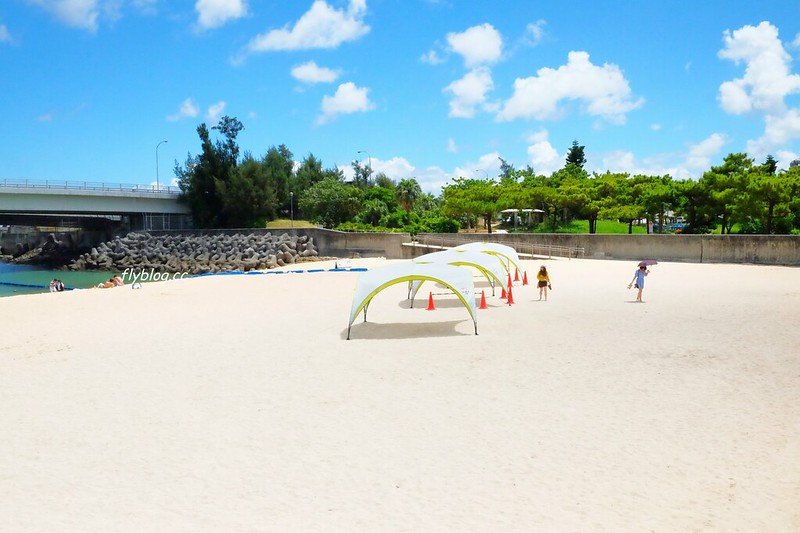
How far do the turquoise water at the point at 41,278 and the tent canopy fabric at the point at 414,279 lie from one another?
32171 millimetres

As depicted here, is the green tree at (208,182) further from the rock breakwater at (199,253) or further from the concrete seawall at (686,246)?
the concrete seawall at (686,246)

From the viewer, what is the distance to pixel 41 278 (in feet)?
163

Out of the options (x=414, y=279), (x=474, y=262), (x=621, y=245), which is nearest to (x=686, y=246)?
(x=621, y=245)

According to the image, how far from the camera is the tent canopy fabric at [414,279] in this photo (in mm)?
14633

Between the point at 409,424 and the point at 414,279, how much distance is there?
7036 mm

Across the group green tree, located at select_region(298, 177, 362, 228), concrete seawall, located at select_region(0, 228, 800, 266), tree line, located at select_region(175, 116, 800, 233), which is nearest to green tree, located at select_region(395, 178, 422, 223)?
tree line, located at select_region(175, 116, 800, 233)

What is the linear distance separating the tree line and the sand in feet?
94.1

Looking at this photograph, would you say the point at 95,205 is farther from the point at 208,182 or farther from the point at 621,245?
the point at 621,245

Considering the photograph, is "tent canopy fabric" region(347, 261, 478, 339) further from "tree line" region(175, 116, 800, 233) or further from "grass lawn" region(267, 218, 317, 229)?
"grass lawn" region(267, 218, 317, 229)

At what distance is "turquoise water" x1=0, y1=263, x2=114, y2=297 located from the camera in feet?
133

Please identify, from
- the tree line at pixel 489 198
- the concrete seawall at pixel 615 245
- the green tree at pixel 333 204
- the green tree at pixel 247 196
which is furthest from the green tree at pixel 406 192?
the concrete seawall at pixel 615 245

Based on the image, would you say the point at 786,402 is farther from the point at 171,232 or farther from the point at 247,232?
the point at 171,232

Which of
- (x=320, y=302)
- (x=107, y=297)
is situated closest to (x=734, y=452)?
(x=320, y=302)

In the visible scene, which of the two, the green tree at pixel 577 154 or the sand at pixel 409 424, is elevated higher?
the green tree at pixel 577 154
